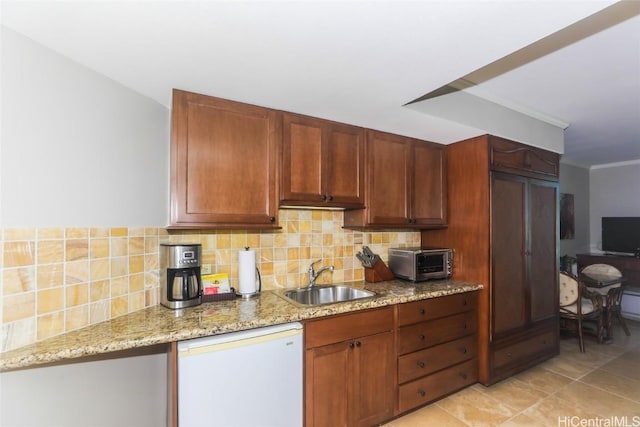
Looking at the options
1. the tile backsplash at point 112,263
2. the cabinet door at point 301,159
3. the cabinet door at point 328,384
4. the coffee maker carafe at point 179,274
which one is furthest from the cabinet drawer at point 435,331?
the coffee maker carafe at point 179,274

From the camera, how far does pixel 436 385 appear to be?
7.58 ft

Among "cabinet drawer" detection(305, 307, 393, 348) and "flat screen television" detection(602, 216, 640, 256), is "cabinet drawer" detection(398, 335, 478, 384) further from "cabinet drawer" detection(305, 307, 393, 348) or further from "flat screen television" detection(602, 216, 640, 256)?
"flat screen television" detection(602, 216, 640, 256)

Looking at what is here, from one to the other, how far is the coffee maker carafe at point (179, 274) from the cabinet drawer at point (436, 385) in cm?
161

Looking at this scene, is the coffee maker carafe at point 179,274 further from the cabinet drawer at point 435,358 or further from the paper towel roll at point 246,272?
the cabinet drawer at point 435,358

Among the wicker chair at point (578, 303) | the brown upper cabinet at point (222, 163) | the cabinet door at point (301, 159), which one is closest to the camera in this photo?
the brown upper cabinet at point (222, 163)

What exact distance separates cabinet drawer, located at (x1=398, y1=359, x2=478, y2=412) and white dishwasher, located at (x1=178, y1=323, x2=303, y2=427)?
86cm

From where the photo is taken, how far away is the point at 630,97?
2.33 meters

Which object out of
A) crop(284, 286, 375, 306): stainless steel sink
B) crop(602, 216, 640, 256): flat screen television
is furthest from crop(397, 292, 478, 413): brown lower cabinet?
crop(602, 216, 640, 256): flat screen television

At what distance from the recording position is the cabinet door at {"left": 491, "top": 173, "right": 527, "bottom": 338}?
259 cm

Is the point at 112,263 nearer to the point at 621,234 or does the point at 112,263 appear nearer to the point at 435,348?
the point at 435,348

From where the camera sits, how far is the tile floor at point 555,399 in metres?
2.14

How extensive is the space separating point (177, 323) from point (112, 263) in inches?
19.5

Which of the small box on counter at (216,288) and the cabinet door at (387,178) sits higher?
the cabinet door at (387,178)

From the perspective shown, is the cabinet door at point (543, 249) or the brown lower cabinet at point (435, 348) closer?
the brown lower cabinet at point (435, 348)
